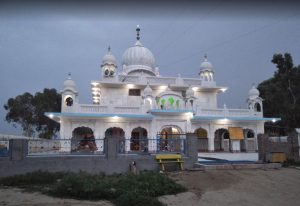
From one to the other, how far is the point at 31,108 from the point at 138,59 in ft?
70.4

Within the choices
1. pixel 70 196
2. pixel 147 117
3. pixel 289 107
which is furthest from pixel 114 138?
pixel 289 107

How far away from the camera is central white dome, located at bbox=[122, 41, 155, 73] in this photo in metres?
31.3

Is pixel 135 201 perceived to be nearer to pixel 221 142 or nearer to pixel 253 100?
pixel 221 142

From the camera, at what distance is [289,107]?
3178cm

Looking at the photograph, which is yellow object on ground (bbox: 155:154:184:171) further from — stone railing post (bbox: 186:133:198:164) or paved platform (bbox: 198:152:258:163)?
paved platform (bbox: 198:152:258:163)

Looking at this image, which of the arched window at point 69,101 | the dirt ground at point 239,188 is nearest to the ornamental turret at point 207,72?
the arched window at point 69,101

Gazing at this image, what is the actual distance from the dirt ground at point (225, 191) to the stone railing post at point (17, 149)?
2986mm

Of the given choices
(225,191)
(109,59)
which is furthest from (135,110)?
(225,191)

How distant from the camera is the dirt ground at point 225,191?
835cm

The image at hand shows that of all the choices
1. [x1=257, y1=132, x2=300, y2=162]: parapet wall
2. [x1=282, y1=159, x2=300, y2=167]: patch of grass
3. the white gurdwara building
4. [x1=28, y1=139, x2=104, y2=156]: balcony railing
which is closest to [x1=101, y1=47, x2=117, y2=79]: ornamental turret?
the white gurdwara building

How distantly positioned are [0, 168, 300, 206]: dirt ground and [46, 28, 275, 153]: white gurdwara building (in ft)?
29.5

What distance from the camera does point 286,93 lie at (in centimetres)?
3450

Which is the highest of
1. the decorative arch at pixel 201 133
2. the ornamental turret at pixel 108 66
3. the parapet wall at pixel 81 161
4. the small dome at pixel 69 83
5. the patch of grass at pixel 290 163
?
the ornamental turret at pixel 108 66

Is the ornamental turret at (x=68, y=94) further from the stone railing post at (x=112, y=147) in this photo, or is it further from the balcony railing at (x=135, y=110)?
the stone railing post at (x=112, y=147)
